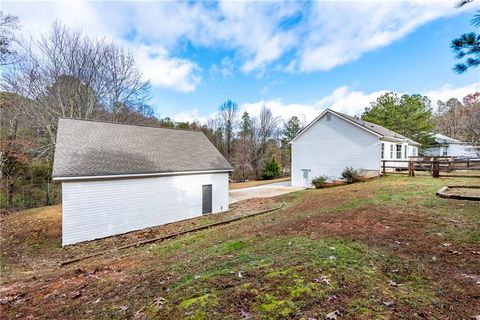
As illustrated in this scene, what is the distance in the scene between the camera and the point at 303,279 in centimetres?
301

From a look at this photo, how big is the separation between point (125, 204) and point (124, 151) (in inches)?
116

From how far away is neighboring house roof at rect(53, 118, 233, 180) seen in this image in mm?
10164

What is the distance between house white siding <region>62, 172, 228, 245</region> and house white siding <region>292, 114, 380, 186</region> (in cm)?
1290

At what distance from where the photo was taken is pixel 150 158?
12.5 meters

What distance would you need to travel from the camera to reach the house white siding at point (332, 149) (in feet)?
64.0

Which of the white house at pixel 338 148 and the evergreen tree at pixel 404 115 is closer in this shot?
the white house at pixel 338 148

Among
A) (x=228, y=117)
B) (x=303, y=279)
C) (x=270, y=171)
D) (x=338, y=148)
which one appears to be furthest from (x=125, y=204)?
(x=228, y=117)

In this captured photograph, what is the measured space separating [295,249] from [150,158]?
1026 cm

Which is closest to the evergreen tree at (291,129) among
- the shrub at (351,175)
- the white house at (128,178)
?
the shrub at (351,175)

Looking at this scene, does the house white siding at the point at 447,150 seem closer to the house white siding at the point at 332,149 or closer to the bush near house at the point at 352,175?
the house white siding at the point at 332,149

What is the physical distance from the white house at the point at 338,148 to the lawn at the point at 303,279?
13643mm

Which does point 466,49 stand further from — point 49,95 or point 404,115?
point 404,115

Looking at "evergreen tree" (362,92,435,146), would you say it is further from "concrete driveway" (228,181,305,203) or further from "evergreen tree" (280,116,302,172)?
"concrete driveway" (228,181,305,203)

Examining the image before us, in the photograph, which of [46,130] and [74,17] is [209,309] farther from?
[74,17]
